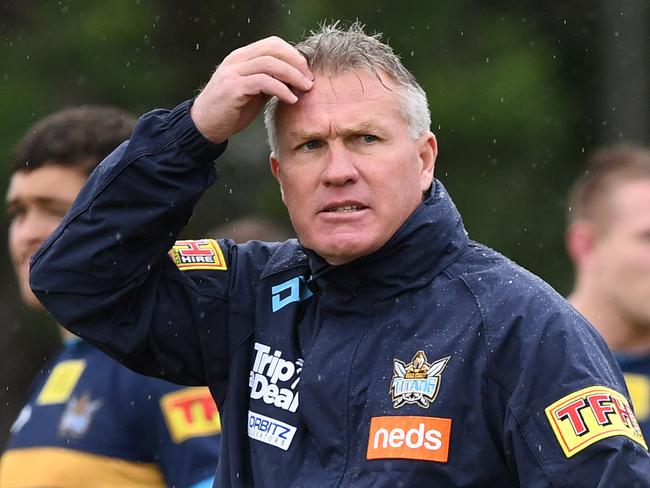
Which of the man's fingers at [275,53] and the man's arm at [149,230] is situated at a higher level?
the man's fingers at [275,53]

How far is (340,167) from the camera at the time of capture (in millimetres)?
4047

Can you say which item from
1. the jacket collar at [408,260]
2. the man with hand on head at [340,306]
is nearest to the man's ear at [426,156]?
the man with hand on head at [340,306]

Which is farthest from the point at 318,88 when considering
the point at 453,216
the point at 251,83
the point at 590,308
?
the point at 590,308

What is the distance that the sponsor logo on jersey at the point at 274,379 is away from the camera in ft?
13.3

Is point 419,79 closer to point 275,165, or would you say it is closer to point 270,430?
point 275,165

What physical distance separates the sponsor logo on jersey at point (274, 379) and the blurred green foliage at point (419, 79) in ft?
32.0

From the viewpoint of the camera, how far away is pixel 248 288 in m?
4.34

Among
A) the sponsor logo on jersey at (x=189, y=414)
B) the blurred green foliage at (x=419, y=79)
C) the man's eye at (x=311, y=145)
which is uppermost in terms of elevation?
the man's eye at (x=311, y=145)

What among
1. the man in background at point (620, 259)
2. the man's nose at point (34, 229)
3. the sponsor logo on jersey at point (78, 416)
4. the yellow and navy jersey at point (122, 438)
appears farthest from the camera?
the man in background at point (620, 259)

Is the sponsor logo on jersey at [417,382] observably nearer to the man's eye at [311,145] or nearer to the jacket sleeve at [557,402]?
the jacket sleeve at [557,402]

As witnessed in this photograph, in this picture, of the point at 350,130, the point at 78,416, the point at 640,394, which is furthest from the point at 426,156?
the point at 640,394

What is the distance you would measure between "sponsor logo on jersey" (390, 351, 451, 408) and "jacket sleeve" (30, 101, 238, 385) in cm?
59

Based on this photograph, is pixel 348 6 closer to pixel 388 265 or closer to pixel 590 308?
pixel 590 308

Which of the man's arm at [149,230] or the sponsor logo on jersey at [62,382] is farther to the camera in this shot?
the sponsor logo on jersey at [62,382]
